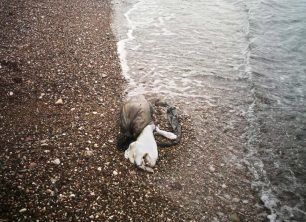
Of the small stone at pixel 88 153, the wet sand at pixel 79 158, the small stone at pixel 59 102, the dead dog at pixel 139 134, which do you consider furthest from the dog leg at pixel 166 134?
the small stone at pixel 59 102

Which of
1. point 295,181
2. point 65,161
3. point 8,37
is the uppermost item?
point 8,37

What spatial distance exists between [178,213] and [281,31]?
448 inches

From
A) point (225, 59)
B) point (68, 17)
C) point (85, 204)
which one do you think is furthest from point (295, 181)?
point (68, 17)

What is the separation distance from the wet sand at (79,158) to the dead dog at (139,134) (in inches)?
7.9

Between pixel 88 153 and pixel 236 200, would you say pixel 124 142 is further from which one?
pixel 236 200

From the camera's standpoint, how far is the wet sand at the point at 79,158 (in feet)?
16.7

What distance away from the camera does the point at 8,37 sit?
975cm

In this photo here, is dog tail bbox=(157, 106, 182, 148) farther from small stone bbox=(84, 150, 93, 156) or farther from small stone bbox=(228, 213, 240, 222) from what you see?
small stone bbox=(228, 213, 240, 222)

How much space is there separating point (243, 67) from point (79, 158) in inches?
281

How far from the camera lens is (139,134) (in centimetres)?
632

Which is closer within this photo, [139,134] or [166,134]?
[139,134]

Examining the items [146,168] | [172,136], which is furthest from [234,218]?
[172,136]

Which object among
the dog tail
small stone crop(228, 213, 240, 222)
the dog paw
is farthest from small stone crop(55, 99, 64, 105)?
small stone crop(228, 213, 240, 222)

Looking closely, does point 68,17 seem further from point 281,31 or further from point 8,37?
point 281,31
